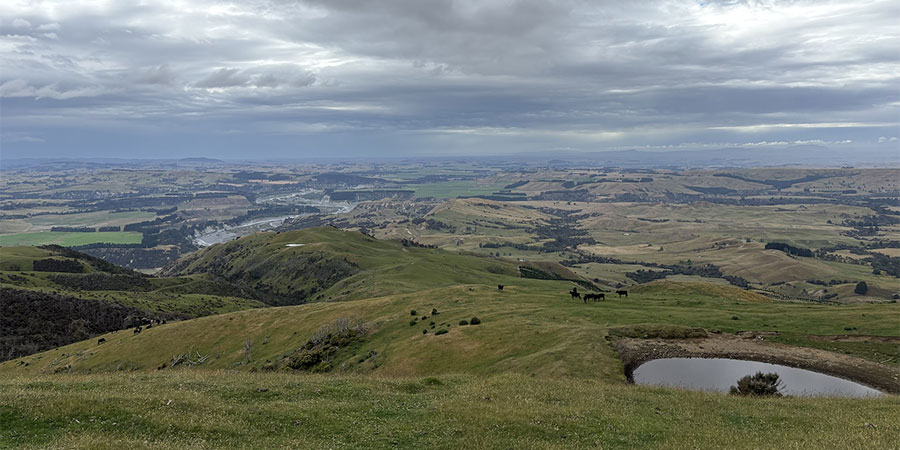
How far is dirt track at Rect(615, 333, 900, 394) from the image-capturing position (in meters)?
39.3

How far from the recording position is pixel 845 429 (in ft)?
80.2

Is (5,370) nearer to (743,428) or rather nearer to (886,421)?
(743,428)

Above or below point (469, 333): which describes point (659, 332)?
above

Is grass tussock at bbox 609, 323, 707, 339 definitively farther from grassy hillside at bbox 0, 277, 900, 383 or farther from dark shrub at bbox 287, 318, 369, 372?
dark shrub at bbox 287, 318, 369, 372

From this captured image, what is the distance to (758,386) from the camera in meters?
35.2

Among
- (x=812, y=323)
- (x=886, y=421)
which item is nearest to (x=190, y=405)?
(x=886, y=421)

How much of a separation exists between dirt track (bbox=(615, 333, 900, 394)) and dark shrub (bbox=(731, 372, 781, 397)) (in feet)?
27.9

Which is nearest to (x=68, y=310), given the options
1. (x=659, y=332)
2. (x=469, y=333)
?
(x=469, y=333)

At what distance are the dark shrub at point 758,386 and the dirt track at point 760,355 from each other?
8.50 metres

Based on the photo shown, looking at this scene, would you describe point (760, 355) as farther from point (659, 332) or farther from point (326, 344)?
point (326, 344)

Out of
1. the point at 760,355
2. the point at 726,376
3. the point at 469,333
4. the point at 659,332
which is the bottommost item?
the point at 469,333

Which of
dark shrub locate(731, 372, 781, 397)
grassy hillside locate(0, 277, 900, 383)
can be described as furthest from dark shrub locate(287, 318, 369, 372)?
dark shrub locate(731, 372, 781, 397)

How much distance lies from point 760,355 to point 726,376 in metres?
6.69

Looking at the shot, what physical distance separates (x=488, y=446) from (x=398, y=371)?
1286 inches
